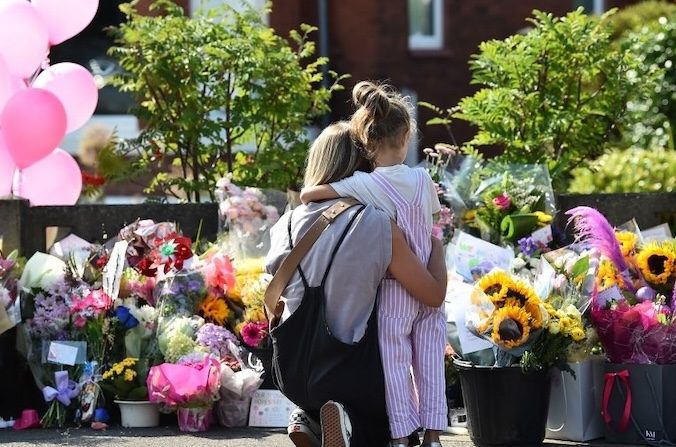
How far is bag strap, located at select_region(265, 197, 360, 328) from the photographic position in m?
5.46

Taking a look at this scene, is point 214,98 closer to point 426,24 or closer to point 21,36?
point 21,36

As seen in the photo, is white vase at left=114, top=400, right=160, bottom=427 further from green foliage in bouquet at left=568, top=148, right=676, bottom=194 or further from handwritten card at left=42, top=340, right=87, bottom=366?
green foliage in bouquet at left=568, top=148, right=676, bottom=194

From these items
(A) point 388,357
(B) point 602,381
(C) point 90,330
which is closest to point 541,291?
(B) point 602,381

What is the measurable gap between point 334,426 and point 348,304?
0.52 m

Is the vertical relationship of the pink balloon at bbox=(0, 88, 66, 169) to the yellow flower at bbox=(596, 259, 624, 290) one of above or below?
above

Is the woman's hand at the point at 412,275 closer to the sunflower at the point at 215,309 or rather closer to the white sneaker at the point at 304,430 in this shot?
the white sneaker at the point at 304,430

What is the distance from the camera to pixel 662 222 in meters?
8.40

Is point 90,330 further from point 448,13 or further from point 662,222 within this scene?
point 448,13

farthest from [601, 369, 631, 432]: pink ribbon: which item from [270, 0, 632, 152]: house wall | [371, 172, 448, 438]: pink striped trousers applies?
[270, 0, 632, 152]: house wall

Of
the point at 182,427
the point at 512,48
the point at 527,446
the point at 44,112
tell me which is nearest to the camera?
the point at 527,446

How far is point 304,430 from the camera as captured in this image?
5.54m

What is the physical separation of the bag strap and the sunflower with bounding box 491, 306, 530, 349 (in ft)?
3.33

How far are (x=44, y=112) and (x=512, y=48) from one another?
3202mm

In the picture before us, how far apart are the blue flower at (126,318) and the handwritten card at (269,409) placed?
2.55ft
